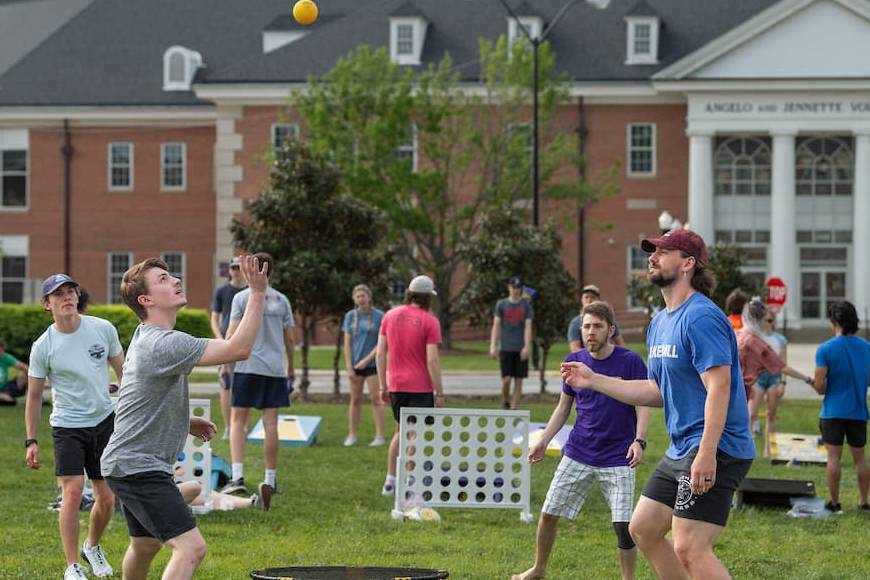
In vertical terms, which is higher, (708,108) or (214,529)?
(708,108)

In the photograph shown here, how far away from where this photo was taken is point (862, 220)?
4934cm

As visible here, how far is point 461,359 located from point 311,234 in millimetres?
14967

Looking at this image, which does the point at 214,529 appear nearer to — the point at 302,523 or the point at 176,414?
the point at 302,523

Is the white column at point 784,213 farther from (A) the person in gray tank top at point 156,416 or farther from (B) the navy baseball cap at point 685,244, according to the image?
(A) the person in gray tank top at point 156,416

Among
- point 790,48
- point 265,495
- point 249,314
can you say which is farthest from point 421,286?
point 790,48

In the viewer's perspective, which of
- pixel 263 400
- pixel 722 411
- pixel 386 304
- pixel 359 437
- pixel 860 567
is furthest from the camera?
pixel 386 304

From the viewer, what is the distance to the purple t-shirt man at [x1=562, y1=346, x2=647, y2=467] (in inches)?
368

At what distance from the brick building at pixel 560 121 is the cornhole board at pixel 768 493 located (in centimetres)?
3682

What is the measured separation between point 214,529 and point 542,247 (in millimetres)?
16343

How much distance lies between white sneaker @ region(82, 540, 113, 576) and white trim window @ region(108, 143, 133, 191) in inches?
1809

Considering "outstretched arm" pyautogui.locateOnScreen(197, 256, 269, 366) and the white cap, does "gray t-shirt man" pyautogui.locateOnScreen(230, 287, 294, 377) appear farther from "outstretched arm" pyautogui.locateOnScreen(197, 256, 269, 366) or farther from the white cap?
"outstretched arm" pyautogui.locateOnScreen(197, 256, 269, 366)

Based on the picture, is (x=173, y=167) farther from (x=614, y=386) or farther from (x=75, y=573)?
(x=614, y=386)

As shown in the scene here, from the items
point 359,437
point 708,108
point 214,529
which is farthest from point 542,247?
point 708,108

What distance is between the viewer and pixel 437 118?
42750 millimetres
